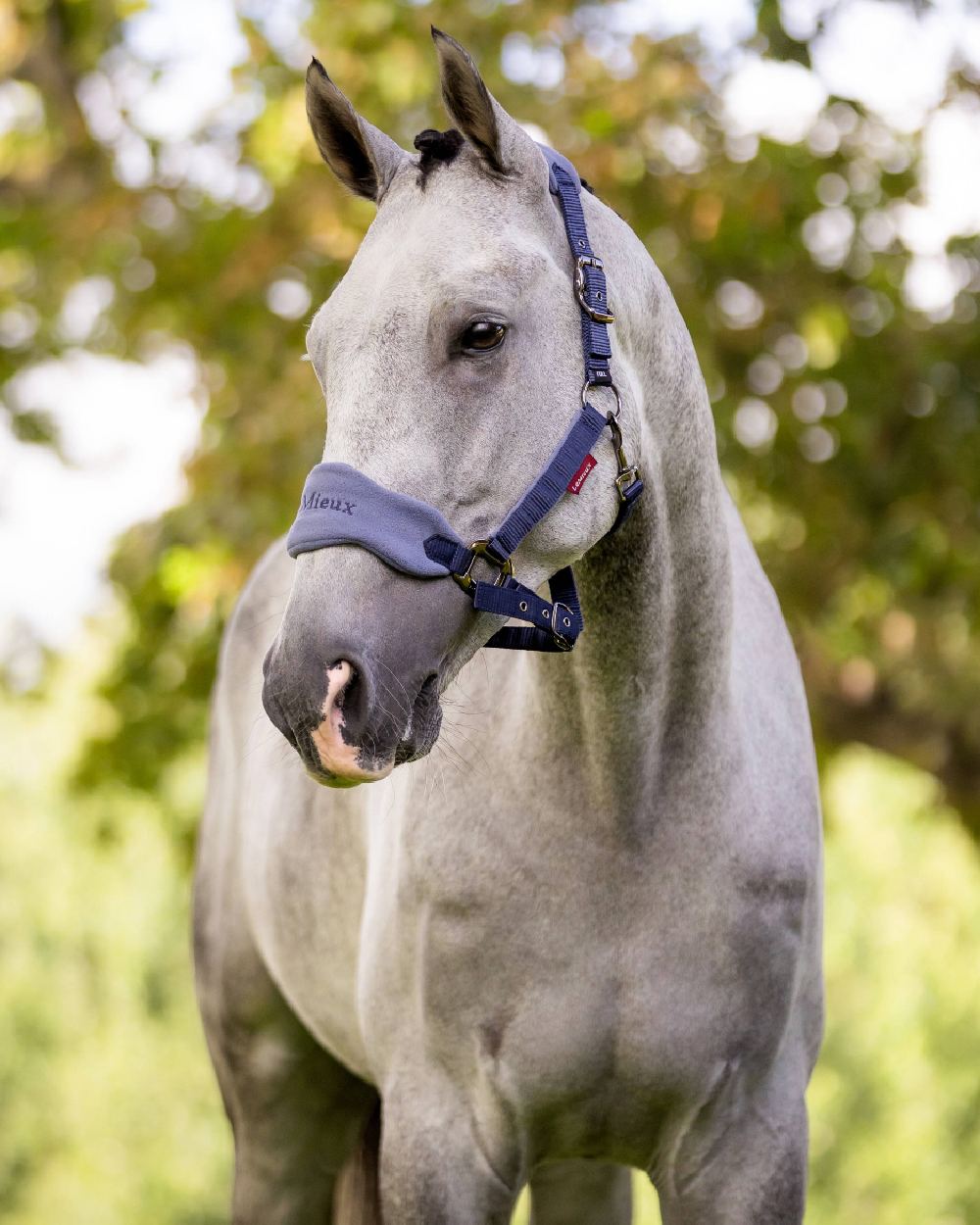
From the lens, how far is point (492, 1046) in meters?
2.55

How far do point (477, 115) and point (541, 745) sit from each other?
1029 mm

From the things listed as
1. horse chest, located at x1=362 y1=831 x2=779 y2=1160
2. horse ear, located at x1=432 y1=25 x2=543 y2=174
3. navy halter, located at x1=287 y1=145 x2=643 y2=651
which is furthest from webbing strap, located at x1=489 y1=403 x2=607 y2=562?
horse chest, located at x1=362 y1=831 x2=779 y2=1160

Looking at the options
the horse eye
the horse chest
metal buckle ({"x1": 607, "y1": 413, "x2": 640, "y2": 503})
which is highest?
the horse eye

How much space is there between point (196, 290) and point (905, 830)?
15.9m

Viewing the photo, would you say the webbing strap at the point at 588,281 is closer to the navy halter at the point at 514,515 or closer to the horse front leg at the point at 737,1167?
the navy halter at the point at 514,515

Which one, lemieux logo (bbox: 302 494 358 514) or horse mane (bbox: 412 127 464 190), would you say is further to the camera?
horse mane (bbox: 412 127 464 190)

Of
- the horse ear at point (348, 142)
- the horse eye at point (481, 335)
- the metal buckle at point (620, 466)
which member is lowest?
the metal buckle at point (620, 466)

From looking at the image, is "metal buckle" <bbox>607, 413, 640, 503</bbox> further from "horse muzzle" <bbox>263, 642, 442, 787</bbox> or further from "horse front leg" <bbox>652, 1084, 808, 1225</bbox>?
"horse front leg" <bbox>652, 1084, 808, 1225</bbox>

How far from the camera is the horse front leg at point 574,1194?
11.2 feet

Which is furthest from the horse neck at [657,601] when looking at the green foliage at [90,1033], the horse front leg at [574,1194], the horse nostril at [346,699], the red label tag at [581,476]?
the green foliage at [90,1033]

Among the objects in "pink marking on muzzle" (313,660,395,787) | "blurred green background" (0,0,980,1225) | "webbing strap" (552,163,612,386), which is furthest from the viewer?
"blurred green background" (0,0,980,1225)

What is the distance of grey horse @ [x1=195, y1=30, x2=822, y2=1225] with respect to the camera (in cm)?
208

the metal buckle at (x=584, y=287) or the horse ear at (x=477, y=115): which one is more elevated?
the horse ear at (x=477, y=115)

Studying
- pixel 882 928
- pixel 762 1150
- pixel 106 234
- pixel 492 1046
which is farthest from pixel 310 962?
pixel 882 928
